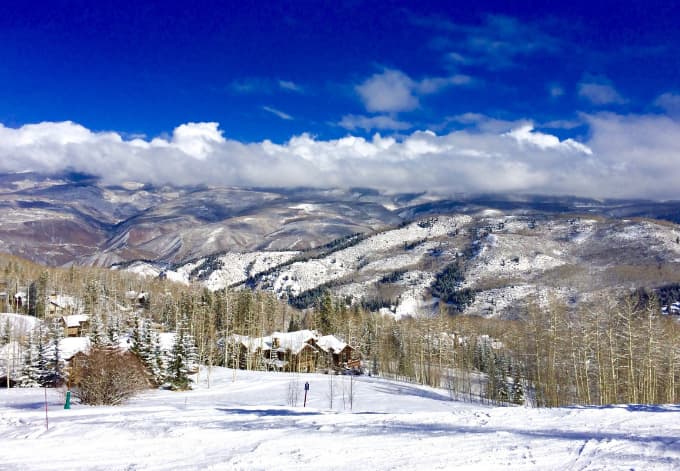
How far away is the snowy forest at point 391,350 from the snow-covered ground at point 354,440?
13.7 metres

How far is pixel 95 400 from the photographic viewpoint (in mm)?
28750

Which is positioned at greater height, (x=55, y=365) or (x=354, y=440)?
(x=354, y=440)

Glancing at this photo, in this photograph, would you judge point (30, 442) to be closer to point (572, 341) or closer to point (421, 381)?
point (572, 341)

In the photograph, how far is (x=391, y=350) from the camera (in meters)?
99.3

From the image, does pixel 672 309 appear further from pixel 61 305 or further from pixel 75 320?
pixel 61 305

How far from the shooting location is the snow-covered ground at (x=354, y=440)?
12492 millimetres

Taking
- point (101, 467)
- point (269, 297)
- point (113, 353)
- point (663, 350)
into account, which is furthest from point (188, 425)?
point (269, 297)

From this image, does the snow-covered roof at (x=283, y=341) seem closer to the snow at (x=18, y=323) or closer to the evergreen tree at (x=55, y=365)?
the evergreen tree at (x=55, y=365)

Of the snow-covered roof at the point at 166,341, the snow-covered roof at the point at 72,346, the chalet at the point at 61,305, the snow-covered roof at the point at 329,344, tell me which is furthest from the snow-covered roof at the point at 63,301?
the snow-covered roof at the point at 329,344

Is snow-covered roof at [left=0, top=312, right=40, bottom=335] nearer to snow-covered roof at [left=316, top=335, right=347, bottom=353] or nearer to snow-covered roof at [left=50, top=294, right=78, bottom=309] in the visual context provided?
snow-covered roof at [left=50, top=294, right=78, bottom=309]

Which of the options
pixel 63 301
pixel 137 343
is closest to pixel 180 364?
pixel 137 343

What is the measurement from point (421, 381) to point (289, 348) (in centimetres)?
2138

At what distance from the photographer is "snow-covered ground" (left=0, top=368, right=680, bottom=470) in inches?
492

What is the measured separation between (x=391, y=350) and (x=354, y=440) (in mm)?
86878
